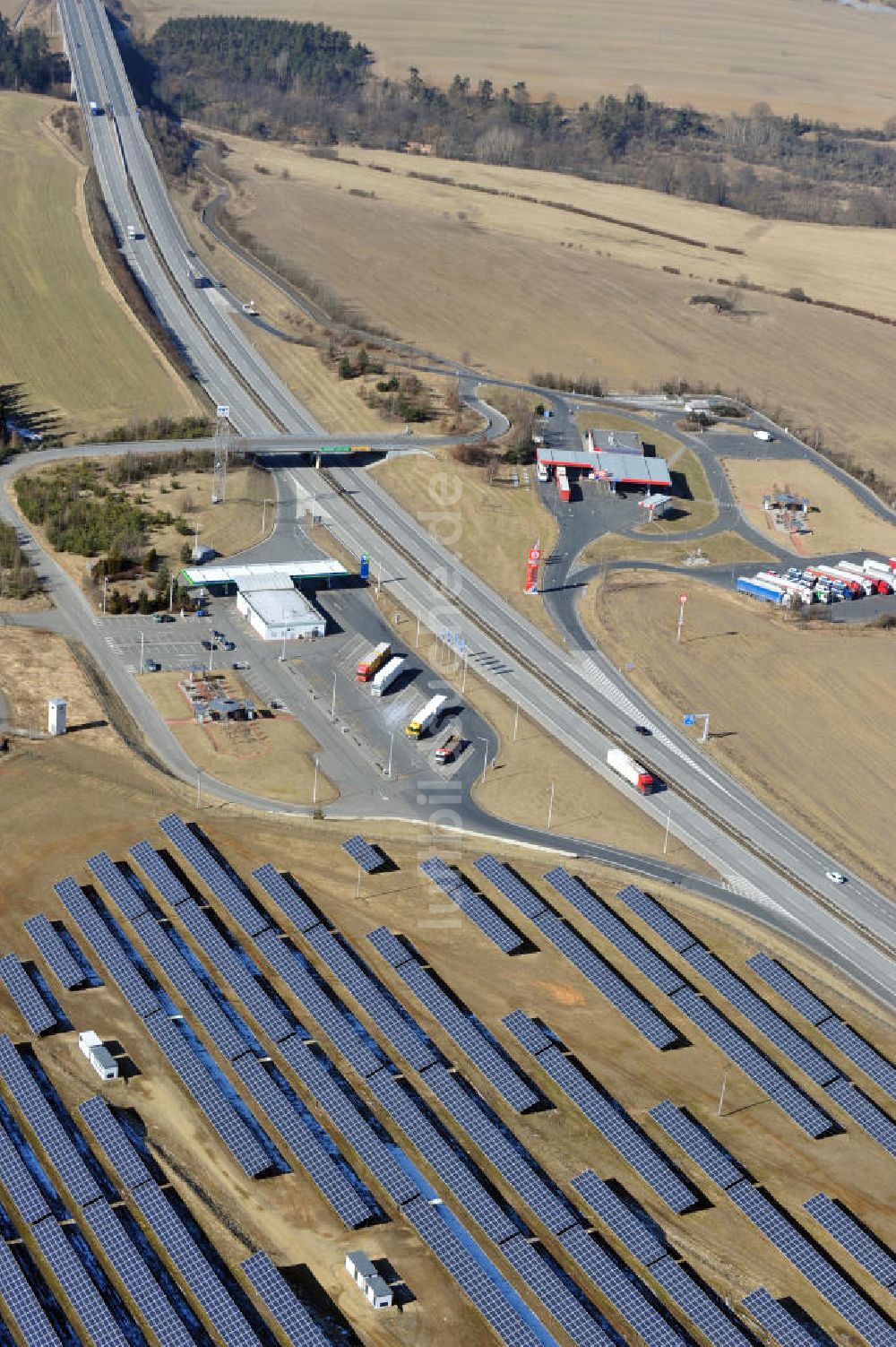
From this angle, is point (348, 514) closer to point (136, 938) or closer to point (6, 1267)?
point (136, 938)

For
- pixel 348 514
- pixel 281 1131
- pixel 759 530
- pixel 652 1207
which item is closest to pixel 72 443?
pixel 348 514

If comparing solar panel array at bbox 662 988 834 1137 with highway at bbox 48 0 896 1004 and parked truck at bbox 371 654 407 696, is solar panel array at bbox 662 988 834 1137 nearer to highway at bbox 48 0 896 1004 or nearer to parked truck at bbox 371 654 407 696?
highway at bbox 48 0 896 1004

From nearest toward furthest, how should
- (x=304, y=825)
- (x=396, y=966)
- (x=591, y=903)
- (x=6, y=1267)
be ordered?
(x=6, y=1267)
(x=396, y=966)
(x=591, y=903)
(x=304, y=825)

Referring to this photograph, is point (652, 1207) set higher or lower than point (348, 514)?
lower

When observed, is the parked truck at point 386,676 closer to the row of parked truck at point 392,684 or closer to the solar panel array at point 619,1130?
the row of parked truck at point 392,684

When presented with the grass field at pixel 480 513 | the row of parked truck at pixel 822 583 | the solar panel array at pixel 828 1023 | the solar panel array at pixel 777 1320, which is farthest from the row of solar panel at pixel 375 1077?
the row of parked truck at pixel 822 583

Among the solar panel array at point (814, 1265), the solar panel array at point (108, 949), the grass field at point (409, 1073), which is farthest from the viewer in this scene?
the solar panel array at point (108, 949)

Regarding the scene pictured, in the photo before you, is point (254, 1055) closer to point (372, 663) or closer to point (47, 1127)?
point (47, 1127)
